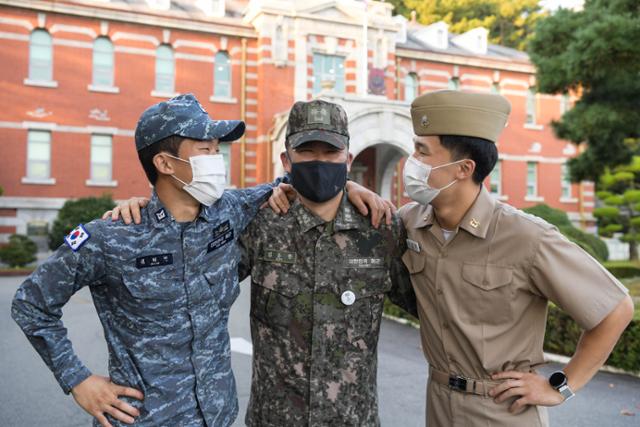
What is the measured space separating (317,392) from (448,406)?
622 millimetres

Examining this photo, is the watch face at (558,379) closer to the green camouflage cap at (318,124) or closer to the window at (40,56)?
the green camouflage cap at (318,124)

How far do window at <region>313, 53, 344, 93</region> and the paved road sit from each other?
17.1 m

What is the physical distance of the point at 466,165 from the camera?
266 centimetres

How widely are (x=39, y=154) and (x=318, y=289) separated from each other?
855 inches

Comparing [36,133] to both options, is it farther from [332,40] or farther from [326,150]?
[326,150]

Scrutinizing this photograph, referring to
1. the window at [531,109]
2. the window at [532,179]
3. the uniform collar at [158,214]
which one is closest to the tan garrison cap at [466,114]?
the uniform collar at [158,214]

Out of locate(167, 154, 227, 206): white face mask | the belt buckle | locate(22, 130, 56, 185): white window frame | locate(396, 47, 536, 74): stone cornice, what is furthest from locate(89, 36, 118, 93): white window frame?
the belt buckle

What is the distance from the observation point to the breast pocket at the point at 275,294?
281 cm

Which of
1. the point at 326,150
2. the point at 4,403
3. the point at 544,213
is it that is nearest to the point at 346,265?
the point at 326,150

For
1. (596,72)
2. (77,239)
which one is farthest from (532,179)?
(77,239)

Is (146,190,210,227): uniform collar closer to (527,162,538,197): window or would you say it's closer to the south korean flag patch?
the south korean flag patch

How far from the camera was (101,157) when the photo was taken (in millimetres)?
22297

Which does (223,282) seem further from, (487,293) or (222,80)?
(222,80)

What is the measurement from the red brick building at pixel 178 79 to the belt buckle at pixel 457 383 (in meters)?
16.9
